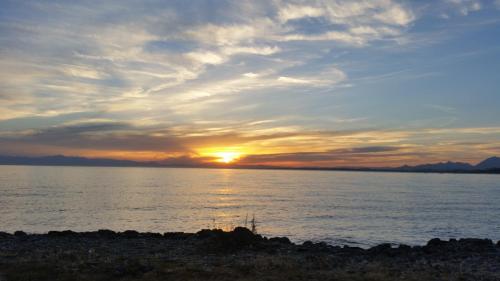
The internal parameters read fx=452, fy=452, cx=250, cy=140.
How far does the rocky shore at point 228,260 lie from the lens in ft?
54.2

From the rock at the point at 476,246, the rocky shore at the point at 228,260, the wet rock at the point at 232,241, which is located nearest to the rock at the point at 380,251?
the rocky shore at the point at 228,260

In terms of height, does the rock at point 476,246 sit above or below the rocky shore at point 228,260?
below

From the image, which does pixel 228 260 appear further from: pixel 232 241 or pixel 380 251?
pixel 380 251

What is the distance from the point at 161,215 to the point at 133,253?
32.7 m

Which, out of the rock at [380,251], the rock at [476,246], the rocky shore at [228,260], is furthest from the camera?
the rock at [476,246]

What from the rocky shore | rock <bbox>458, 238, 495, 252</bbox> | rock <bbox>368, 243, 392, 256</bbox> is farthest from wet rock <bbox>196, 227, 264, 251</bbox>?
rock <bbox>458, 238, 495, 252</bbox>

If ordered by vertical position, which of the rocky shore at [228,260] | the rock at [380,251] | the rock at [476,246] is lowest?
the rock at [476,246]

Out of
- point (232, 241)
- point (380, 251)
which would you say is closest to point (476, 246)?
point (380, 251)

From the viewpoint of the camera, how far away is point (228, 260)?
772 inches

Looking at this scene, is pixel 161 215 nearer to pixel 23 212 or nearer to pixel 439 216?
pixel 23 212

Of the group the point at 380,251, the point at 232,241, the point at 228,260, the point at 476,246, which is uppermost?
the point at 232,241

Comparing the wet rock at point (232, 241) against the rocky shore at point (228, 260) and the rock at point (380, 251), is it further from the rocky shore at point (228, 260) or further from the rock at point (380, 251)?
the rock at point (380, 251)

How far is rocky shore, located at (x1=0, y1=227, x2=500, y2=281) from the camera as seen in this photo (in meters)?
16.5

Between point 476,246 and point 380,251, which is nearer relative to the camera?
point 380,251
